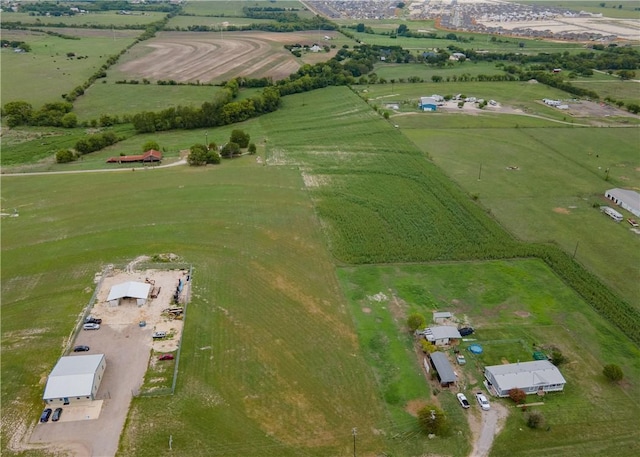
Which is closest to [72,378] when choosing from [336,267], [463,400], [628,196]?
[336,267]

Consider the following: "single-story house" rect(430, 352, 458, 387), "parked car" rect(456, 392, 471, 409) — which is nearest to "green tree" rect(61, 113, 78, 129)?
"single-story house" rect(430, 352, 458, 387)

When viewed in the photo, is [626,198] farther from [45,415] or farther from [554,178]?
[45,415]

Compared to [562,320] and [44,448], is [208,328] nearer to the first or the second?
[44,448]

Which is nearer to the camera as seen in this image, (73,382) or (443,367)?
(73,382)

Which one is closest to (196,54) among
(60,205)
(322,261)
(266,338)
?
(60,205)

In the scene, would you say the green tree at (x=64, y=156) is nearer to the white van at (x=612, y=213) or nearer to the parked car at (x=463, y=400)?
the parked car at (x=463, y=400)

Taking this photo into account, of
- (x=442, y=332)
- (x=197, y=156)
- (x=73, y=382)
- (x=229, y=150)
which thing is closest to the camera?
(x=73, y=382)
